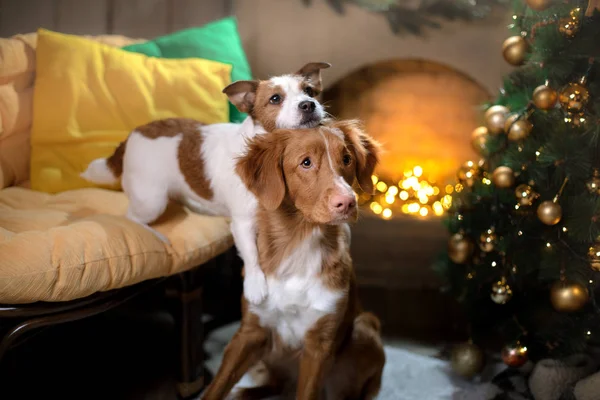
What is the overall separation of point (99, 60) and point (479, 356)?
1.48 meters

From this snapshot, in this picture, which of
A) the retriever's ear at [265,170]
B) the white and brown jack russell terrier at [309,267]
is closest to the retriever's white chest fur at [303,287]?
the white and brown jack russell terrier at [309,267]

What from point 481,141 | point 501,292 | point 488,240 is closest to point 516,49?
point 481,141

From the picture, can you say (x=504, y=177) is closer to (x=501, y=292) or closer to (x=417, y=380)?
(x=501, y=292)

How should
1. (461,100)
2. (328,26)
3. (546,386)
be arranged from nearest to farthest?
(546,386) < (328,26) < (461,100)

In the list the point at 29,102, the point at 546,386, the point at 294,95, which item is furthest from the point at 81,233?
the point at 546,386

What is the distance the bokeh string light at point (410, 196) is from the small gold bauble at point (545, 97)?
3.44ft

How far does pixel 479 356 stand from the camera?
1.92 m

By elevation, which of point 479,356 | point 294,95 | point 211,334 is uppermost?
point 294,95

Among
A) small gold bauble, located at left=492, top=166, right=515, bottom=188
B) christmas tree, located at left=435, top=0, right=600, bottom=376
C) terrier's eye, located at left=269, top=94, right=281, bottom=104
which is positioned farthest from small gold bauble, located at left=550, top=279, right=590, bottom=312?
terrier's eye, located at left=269, top=94, right=281, bottom=104

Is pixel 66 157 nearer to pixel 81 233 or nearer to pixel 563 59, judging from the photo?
pixel 81 233

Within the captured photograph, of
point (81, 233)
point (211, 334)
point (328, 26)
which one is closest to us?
point (81, 233)

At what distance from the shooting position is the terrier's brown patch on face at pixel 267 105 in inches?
54.9

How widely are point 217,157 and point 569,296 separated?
101 centimetres

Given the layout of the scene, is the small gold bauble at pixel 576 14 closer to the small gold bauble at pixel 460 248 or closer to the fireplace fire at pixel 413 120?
the small gold bauble at pixel 460 248
